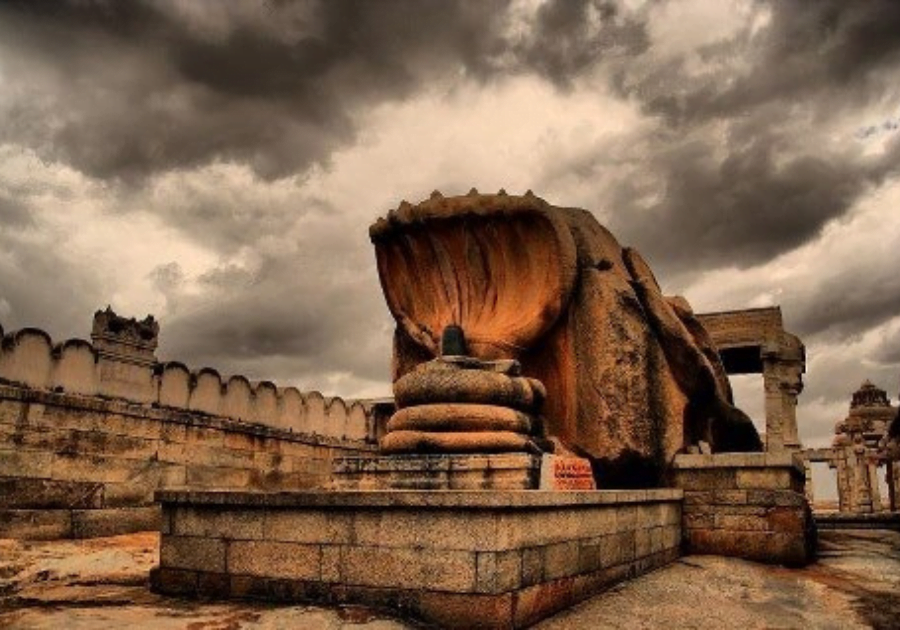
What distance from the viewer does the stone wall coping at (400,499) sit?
4.10 metres

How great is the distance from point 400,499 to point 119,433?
557cm

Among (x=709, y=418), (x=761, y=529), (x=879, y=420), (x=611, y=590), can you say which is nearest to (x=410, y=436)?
(x=611, y=590)

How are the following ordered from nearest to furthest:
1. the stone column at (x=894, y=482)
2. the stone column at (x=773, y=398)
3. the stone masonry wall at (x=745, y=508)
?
the stone masonry wall at (x=745, y=508)
the stone column at (x=773, y=398)
the stone column at (x=894, y=482)

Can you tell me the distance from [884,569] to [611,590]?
396cm

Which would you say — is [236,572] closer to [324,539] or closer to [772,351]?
[324,539]

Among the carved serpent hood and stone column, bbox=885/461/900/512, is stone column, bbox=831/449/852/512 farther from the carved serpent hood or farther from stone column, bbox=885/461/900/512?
the carved serpent hood

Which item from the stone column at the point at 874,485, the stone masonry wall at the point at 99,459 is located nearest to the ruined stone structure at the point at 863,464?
the stone column at the point at 874,485

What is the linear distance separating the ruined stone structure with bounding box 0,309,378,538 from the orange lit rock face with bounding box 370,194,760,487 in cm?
356

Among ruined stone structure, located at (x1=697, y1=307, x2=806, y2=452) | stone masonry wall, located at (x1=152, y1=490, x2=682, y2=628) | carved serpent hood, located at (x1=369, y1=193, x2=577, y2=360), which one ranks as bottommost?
stone masonry wall, located at (x1=152, y1=490, x2=682, y2=628)

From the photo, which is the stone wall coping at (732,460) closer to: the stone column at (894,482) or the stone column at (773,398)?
the stone column at (773,398)

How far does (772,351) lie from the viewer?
71.8ft

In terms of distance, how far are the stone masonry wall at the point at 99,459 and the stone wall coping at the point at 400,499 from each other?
3.21 meters

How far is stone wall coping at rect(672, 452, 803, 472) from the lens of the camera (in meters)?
7.68

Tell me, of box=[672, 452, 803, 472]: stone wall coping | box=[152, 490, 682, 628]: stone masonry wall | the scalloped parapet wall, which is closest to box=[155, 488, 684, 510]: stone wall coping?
box=[152, 490, 682, 628]: stone masonry wall
